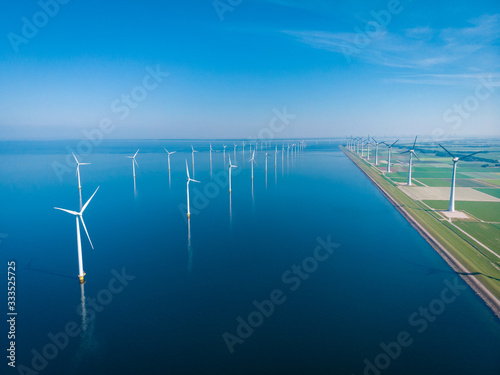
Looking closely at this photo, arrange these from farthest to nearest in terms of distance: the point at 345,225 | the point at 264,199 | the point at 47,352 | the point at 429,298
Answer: the point at 264,199 → the point at 345,225 → the point at 429,298 → the point at 47,352

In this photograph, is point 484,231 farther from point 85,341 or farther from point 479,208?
point 85,341

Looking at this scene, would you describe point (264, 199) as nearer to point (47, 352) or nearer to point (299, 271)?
point (299, 271)

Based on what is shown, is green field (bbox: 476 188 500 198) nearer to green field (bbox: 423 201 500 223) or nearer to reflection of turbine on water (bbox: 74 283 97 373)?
green field (bbox: 423 201 500 223)

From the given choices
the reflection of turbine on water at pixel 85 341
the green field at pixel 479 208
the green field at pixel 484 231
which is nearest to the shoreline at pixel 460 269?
the green field at pixel 484 231

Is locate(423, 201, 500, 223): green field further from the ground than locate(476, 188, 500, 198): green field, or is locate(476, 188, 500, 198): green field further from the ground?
locate(423, 201, 500, 223): green field

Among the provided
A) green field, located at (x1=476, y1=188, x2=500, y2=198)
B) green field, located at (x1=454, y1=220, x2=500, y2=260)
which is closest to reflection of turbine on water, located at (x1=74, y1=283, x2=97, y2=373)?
green field, located at (x1=454, y1=220, x2=500, y2=260)

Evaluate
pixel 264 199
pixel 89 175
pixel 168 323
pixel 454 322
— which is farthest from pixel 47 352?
pixel 89 175
